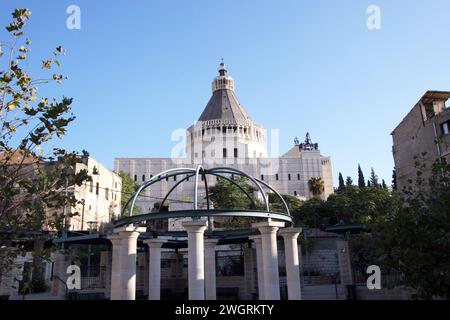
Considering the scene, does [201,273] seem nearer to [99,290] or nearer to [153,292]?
[153,292]

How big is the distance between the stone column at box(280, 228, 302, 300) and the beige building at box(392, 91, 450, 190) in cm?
1476

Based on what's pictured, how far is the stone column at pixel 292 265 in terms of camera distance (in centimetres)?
1666

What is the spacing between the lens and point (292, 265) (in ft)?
55.6

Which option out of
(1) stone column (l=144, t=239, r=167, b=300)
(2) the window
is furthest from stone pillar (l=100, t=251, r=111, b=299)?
(2) the window

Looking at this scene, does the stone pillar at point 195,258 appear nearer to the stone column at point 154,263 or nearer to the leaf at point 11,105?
the stone column at point 154,263

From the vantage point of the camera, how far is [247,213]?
1460 centimetres

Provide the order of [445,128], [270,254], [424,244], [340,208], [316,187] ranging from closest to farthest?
[424,244] → [270,254] → [445,128] → [340,208] → [316,187]

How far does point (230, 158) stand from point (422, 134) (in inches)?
2552

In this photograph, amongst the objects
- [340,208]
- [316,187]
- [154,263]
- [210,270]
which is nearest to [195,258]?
[154,263]

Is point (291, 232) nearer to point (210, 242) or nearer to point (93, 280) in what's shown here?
point (210, 242)

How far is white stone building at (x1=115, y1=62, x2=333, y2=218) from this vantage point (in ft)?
298

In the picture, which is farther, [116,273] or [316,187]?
[316,187]

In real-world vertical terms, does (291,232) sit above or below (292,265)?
above

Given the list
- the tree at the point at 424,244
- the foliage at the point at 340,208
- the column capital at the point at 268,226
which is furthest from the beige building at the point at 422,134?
the column capital at the point at 268,226
